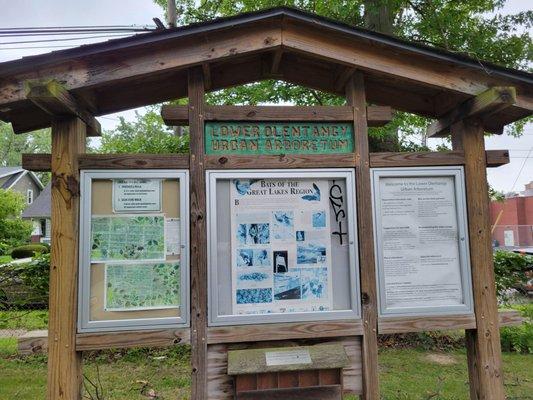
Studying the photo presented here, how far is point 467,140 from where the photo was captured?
2971 millimetres

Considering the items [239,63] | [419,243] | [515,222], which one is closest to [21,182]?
[239,63]

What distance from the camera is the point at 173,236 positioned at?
2658 millimetres

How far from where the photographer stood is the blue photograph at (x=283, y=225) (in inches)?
108

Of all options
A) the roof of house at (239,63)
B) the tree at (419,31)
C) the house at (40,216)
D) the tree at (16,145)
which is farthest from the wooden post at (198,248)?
the tree at (16,145)

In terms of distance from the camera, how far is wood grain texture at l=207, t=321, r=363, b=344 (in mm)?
2609

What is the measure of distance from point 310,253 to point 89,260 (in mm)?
1450

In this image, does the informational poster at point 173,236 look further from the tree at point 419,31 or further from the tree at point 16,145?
the tree at point 16,145

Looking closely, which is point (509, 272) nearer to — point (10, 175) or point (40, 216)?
point (40, 216)

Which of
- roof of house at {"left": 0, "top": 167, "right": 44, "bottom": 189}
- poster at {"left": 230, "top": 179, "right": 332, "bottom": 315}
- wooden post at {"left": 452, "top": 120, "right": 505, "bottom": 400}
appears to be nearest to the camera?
poster at {"left": 230, "top": 179, "right": 332, "bottom": 315}

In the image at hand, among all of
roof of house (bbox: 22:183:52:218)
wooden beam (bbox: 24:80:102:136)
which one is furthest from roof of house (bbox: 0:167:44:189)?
wooden beam (bbox: 24:80:102:136)

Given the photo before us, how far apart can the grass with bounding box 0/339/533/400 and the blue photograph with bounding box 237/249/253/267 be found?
236cm

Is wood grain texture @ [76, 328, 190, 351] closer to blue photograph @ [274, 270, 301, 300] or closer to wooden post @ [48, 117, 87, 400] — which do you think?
wooden post @ [48, 117, 87, 400]

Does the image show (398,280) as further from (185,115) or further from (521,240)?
(521,240)

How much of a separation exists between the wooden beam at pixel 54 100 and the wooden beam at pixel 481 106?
270cm
